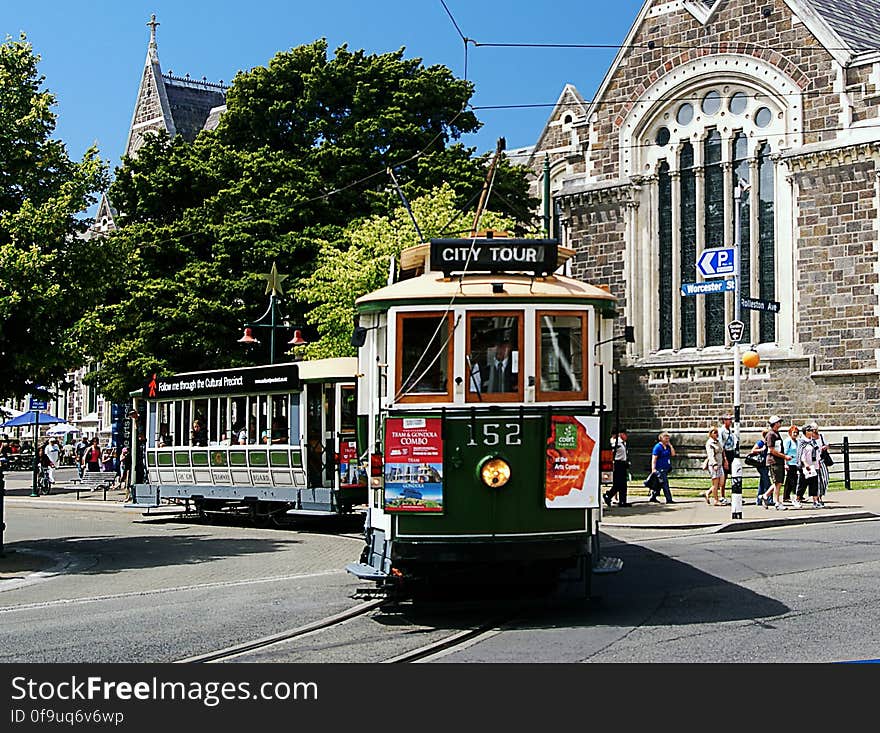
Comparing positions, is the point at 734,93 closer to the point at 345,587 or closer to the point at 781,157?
the point at 781,157

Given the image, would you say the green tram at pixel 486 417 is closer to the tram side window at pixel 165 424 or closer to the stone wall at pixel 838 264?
the tram side window at pixel 165 424

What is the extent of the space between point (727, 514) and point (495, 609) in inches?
502

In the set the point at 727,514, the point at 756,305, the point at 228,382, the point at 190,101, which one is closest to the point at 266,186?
the point at 228,382

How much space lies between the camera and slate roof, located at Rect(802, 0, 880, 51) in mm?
35031

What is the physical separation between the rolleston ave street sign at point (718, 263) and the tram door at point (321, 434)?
7649 millimetres

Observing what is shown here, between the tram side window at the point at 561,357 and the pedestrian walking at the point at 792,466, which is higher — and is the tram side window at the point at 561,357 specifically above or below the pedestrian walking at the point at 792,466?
above

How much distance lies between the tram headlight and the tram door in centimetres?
1129

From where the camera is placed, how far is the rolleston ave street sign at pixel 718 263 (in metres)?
23.7

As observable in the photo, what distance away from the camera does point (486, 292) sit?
11.3 metres

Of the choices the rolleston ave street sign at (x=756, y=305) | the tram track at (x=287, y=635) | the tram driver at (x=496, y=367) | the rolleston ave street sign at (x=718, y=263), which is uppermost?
the rolleston ave street sign at (x=718, y=263)

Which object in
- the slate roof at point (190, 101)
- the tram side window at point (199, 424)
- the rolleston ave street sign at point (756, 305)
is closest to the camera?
the rolleston ave street sign at point (756, 305)

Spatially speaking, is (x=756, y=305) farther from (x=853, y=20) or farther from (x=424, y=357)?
(x=853, y=20)

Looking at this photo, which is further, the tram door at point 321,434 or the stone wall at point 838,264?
the stone wall at point 838,264

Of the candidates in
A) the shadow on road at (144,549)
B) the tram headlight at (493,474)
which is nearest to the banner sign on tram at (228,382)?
the shadow on road at (144,549)
